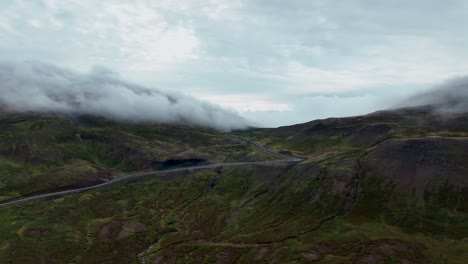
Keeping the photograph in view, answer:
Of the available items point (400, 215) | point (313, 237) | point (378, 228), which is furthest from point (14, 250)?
point (400, 215)

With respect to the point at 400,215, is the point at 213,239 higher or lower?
lower

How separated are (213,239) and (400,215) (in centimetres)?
9835

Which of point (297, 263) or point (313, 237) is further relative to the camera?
point (313, 237)

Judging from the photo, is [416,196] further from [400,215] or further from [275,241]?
[275,241]

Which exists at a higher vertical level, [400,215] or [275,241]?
[400,215]

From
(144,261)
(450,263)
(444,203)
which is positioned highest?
(444,203)

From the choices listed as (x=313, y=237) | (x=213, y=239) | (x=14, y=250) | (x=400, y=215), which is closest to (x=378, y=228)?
(x=400, y=215)

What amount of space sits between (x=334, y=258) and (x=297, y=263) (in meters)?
15.9

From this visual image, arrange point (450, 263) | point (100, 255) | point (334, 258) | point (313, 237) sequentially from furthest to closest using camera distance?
point (100, 255) → point (313, 237) → point (334, 258) → point (450, 263)

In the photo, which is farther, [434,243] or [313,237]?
[313,237]

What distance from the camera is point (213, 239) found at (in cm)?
19512

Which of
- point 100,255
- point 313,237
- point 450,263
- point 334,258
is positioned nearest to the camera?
point 450,263

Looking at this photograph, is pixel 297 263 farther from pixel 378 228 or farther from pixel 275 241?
pixel 378 228

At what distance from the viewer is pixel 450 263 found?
139 metres
